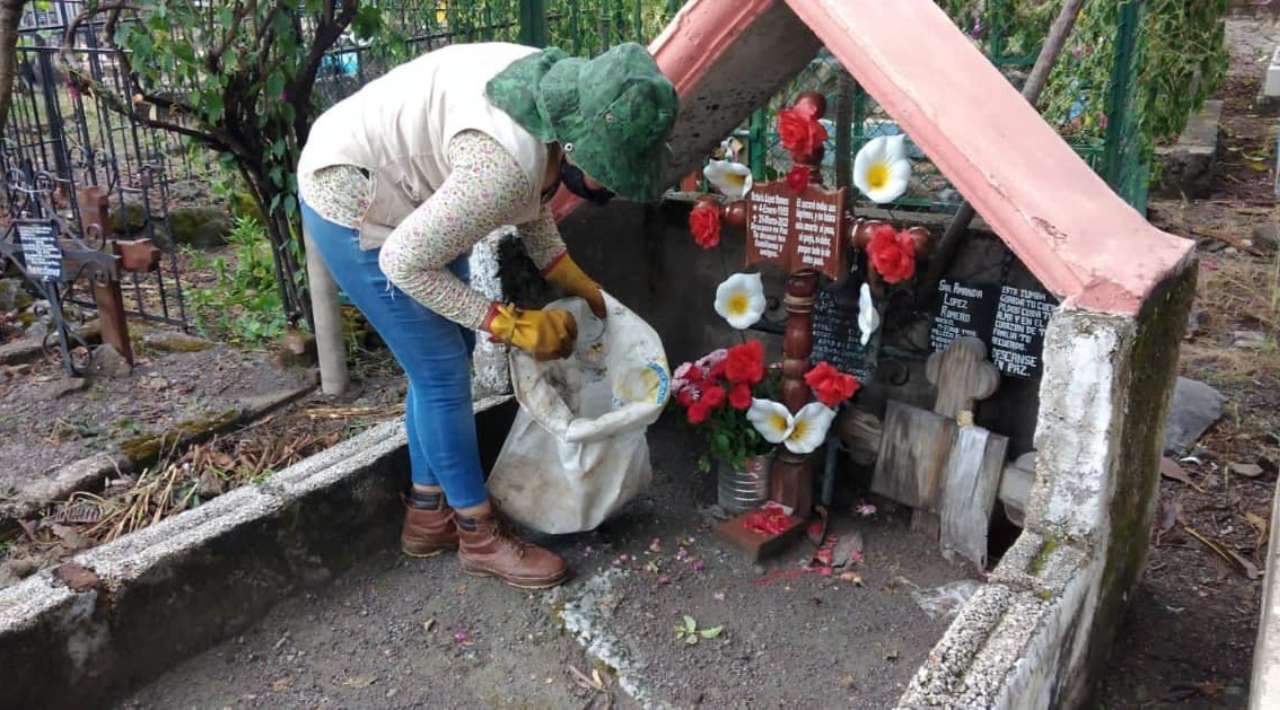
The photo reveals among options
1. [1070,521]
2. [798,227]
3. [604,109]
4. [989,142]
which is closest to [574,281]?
[798,227]

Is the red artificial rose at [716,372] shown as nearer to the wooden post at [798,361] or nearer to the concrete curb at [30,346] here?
the wooden post at [798,361]

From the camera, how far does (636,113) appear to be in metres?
2.16

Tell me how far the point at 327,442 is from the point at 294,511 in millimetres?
1022

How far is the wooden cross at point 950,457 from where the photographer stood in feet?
9.34

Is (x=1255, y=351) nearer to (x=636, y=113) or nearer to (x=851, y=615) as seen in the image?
(x=851, y=615)

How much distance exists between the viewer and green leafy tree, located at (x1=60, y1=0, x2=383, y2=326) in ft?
12.6

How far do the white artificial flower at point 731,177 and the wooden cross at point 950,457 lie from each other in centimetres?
72

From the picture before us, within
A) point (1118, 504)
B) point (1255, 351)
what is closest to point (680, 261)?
point (1118, 504)

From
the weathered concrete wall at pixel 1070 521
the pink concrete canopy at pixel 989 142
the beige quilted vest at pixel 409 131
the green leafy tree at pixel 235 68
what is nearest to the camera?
the weathered concrete wall at pixel 1070 521

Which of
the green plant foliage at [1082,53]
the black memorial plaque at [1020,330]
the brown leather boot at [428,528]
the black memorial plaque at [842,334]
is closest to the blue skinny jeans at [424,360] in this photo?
the brown leather boot at [428,528]

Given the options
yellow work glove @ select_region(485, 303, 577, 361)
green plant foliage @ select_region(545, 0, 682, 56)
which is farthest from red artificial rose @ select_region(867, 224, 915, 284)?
green plant foliage @ select_region(545, 0, 682, 56)

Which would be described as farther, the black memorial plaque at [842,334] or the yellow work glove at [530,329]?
the black memorial plaque at [842,334]

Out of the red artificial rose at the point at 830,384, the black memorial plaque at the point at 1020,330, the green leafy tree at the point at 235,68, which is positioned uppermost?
the green leafy tree at the point at 235,68

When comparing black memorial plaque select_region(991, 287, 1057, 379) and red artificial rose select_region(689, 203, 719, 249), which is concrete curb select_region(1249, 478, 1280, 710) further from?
red artificial rose select_region(689, 203, 719, 249)
